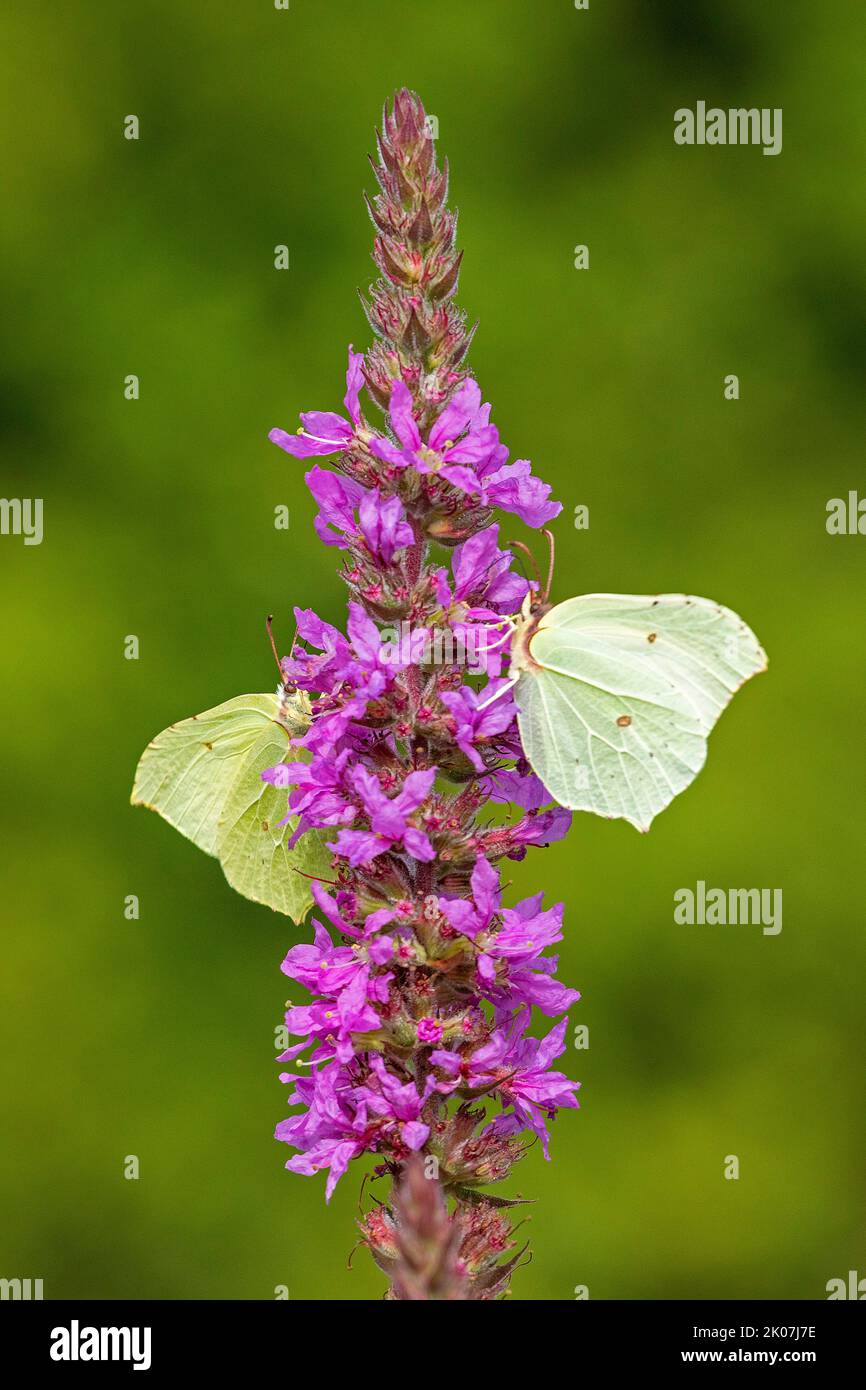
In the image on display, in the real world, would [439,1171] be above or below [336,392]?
below

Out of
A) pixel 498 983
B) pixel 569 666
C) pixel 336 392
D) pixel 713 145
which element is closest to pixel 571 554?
pixel 336 392

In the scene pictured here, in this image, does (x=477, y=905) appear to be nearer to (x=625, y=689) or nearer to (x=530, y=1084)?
(x=530, y=1084)

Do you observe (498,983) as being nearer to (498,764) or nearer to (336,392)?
(498,764)

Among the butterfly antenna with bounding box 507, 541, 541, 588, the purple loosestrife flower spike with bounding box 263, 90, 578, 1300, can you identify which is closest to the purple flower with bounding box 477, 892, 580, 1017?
the purple loosestrife flower spike with bounding box 263, 90, 578, 1300

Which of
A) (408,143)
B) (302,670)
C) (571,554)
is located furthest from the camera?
(571,554)

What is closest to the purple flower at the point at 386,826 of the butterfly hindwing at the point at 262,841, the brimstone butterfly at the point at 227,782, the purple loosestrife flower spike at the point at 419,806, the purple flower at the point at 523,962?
the purple loosestrife flower spike at the point at 419,806

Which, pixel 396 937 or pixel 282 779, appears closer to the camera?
pixel 396 937

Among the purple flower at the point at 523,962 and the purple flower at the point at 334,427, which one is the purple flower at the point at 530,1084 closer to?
the purple flower at the point at 523,962
